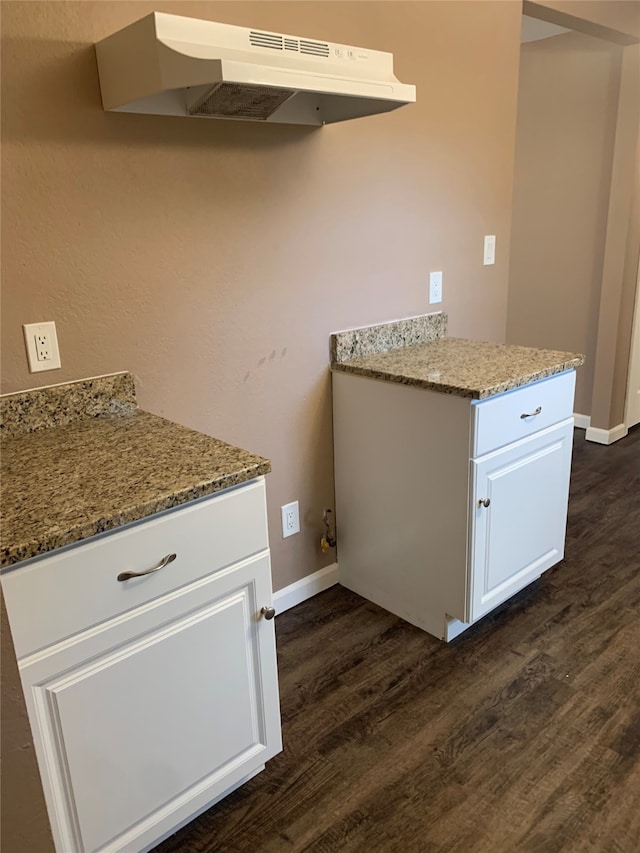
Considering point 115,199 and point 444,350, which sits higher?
point 115,199

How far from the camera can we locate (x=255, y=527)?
1.46m

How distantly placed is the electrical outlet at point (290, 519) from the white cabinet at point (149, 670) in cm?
79

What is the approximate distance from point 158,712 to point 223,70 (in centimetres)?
133

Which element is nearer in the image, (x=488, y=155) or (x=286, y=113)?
(x=286, y=113)

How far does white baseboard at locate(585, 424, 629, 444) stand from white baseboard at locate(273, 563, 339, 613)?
224 cm

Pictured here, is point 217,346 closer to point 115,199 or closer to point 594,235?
point 115,199

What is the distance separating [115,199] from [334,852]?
5.50 feet

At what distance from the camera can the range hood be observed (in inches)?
54.4

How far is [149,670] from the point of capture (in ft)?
4.39

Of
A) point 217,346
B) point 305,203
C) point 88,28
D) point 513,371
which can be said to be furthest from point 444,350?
point 88,28

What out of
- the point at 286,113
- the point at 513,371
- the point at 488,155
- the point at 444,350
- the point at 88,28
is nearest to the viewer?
the point at 88,28

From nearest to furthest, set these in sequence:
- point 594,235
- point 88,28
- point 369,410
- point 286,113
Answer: point 88,28
point 286,113
point 369,410
point 594,235

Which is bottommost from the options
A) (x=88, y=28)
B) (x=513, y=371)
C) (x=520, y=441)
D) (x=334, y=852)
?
(x=334, y=852)

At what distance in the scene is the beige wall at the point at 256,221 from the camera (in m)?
1.58
